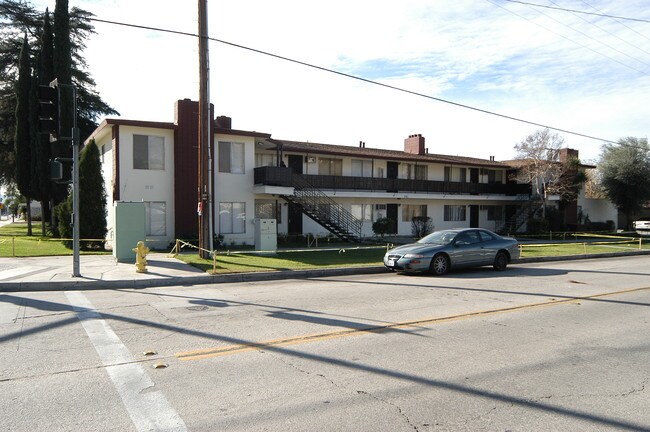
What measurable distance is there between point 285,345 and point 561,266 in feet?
46.3

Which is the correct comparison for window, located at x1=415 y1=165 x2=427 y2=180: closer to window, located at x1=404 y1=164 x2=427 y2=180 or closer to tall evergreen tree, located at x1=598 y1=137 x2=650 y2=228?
window, located at x1=404 y1=164 x2=427 y2=180

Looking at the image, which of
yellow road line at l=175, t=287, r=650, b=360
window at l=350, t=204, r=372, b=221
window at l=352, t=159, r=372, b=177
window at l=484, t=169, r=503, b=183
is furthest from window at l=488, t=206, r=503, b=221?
yellow road line at l=175, t=287, r=650, b=360

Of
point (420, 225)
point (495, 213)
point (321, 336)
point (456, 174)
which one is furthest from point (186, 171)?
point (495, 213)

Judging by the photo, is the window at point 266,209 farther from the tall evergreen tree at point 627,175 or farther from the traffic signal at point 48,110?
the tall evergreen tree at point 627,175

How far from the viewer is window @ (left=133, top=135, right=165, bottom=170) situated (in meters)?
21.7

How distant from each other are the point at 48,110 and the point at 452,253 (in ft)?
37.3

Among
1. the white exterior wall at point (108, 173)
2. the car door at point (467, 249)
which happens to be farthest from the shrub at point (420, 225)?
the white exterior wall at point (108, 173)

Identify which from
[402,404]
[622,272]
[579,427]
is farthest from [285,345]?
[622,272]

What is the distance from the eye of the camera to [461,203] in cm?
3600

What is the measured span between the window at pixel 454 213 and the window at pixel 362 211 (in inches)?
291

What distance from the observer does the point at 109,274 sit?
498 inches

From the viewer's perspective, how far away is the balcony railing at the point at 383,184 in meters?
23.4

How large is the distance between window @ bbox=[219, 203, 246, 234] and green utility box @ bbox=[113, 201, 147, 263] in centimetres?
736

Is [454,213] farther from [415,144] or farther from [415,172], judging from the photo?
[415,144]
